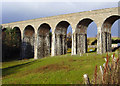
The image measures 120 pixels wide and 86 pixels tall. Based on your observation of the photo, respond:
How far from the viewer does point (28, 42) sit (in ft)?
159

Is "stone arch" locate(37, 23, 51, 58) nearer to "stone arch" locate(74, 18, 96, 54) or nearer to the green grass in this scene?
"stone arch" locate(74, 18, 96, 54)

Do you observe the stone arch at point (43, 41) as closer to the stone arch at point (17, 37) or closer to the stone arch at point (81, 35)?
the stone arch at point (17, 37)

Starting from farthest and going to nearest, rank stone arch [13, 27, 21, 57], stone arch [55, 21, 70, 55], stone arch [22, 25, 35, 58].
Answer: stone arch [13, 27, 21, 57] < stone arch [22, 25, 35, 58] < stone arch [55, 21, 70, 55]

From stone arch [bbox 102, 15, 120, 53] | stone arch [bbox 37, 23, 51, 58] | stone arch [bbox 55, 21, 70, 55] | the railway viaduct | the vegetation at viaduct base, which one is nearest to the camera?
stone arch [bbox 102, 15, 120, 53]

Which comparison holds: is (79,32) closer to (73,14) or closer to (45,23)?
(73,14)

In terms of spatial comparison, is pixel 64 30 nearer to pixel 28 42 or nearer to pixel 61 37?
pixel 61 37

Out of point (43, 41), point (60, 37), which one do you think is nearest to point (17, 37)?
point (43, 41)

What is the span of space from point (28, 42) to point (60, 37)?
13128mm

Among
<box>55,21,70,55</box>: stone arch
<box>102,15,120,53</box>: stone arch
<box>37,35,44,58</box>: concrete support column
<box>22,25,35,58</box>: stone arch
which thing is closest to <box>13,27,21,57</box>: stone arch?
<box>22,25,35,58</box>: stone arch

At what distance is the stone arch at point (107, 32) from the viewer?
32.7m

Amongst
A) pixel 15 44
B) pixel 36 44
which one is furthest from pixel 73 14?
pixel 15 44

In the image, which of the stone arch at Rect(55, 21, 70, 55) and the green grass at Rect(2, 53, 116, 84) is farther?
the stone arch at Rect(55, 21, 70, 55)

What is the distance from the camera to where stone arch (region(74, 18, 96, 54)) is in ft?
120

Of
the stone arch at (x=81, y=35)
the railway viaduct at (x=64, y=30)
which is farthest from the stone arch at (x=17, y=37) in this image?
the stone arch at (x=81, y=35)
